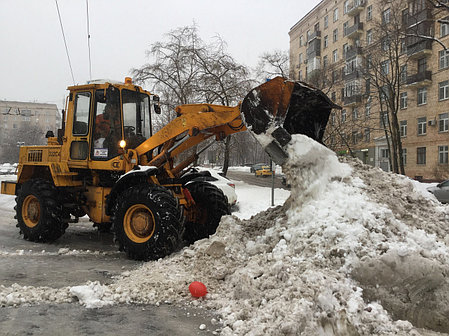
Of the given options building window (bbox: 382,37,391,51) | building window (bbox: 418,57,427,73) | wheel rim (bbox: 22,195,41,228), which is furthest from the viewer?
building window (bbox: 418,57,427,73)

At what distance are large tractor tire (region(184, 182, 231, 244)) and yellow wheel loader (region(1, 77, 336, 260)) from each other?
0.02 m

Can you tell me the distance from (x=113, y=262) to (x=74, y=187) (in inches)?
80.3

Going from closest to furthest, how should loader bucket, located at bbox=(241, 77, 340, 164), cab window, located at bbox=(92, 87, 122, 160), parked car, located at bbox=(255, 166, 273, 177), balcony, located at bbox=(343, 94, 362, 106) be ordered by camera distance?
1. loader bucket, located at bbox=(241, 77, 340, 164)
2. cab window, located at bbox=(92, 87, 122, 160)
3. balcony, located at bbox=(343, 94, 362, 106)
4. parked car, located at bbox=(255, 166, 273, 177)

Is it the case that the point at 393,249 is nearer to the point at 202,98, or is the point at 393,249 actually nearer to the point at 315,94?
the point at 315,94

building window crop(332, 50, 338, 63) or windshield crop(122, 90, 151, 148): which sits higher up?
building window crop(332, 50, 338, 63)

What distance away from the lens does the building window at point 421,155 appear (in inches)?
1190

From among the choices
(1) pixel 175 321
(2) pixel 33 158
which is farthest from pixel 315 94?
(2) pixel 33 158

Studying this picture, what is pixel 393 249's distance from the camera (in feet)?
12.6

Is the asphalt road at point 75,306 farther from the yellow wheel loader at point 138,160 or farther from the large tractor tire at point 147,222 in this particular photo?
the yellow wheel loader at point 138,160

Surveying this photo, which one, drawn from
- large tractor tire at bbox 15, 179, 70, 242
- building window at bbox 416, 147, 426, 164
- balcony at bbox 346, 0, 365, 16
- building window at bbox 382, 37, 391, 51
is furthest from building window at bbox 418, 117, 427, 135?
large tractor tire at bbox 15, 179, 70, 242

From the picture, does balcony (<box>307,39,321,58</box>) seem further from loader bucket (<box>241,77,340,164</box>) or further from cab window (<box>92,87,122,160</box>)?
loader bucket (<box>241,77,340,164</box>)

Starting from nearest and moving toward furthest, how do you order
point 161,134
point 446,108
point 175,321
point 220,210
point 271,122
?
point 175,321 < point 271,122 < point 161,134 < point 220,210 < point 446,108

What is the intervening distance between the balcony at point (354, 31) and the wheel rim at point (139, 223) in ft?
122

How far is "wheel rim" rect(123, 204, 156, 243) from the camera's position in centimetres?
589
